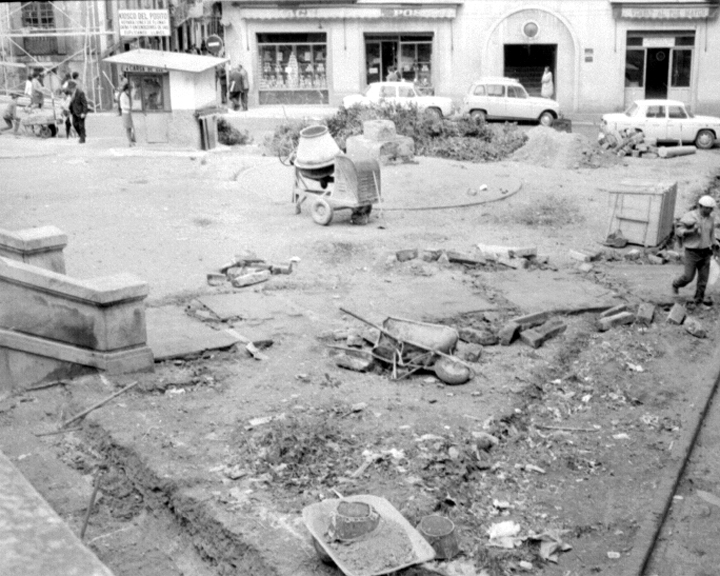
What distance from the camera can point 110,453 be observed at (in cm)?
798

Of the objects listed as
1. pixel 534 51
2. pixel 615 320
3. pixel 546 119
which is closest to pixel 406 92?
pixel 546 119

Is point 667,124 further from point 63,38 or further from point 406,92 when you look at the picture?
point 63,38

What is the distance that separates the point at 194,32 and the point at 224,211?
26166 millimetres

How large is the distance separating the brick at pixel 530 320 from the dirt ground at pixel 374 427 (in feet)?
1.25

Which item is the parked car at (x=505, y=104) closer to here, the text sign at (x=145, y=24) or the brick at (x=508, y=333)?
the text sign at (x=145, y=24)

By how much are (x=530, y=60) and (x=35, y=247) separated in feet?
97.2

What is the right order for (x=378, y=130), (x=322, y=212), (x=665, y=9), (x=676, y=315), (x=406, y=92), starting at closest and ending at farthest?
(x=676, y=315) → (x=322, y=212) → (x=378, y=130) → (x=406, y=92) → (x=665, y=9)

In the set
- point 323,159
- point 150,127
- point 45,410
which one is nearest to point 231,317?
point 45,410

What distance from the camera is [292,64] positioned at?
37781 mm

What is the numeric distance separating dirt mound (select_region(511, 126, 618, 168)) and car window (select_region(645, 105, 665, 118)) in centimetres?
292

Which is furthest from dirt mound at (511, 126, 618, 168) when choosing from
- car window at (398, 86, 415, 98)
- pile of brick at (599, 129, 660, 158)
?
car window at (398, 86, 415, 98)

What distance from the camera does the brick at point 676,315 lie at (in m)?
11.7

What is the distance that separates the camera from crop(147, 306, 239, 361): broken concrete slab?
10.1m

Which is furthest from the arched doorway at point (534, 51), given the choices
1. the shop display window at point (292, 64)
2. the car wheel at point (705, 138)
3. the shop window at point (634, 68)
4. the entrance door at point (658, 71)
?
the car wheel at point (705, 138)
